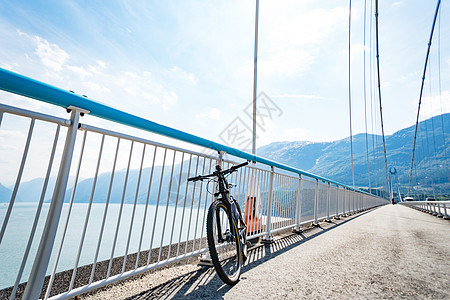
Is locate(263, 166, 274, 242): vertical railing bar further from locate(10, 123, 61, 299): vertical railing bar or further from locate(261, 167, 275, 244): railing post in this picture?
locate(10, 123, 61, 299): vertical railing bar

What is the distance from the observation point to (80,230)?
1491 mm

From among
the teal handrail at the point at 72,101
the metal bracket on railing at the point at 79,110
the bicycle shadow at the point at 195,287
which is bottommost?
the bicycle shadow at the point at 195,287

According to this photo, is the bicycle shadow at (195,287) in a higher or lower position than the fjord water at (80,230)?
lower

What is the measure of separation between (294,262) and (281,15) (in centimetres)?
989

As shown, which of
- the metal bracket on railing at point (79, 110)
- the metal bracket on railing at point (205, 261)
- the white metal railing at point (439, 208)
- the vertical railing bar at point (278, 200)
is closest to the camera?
the metal bracket on railing at point (79, 110)

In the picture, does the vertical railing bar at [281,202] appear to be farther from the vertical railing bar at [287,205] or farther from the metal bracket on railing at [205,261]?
the metal bracket on railing at [205,261]

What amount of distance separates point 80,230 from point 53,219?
0.33 m

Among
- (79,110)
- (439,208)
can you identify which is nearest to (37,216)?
(79,110)

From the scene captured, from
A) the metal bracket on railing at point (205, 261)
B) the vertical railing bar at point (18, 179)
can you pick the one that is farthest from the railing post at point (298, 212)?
the vertical railing bar at point (18, 179)

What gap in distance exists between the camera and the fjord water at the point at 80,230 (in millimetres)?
1215

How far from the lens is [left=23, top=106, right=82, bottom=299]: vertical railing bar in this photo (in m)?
1.15

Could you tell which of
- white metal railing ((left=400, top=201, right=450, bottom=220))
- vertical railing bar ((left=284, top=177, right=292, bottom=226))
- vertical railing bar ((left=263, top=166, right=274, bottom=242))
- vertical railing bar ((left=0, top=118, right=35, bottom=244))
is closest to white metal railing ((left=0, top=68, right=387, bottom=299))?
vertical railing bar ((left=0, top=118, right=35, bottom=244))

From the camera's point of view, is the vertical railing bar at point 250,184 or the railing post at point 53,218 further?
the vertical railing bar at point 250,184

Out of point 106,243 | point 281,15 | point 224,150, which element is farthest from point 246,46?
point 106,243
